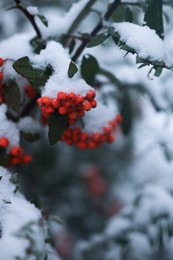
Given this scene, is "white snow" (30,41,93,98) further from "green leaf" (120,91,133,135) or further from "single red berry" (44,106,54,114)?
"green leaf" (120,91,133,135)

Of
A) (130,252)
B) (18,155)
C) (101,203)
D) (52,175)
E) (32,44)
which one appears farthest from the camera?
(101,203)

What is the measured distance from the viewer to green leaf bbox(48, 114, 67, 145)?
5.05ft

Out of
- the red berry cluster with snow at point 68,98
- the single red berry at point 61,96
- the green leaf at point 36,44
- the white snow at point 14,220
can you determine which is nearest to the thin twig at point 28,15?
the green leaf at point 36,44

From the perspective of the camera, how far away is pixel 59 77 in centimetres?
152

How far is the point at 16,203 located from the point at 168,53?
855mm

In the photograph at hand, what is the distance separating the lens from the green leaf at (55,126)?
1539mm

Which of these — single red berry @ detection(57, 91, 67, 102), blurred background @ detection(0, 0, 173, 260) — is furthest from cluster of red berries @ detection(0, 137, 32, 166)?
blurred background @ detection(0, 0, 173, 260)

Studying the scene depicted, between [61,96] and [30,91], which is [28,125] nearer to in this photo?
[30,91]

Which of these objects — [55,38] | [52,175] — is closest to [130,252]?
[52,175]

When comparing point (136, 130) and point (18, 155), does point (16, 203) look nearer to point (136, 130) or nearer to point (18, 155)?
point (18, 155)

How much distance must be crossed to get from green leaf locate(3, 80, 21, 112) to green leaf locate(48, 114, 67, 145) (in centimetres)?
29

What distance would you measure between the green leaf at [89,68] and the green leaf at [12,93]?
1.18 ft

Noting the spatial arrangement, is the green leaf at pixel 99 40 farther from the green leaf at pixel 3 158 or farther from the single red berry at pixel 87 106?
the green leaf at pixel 3 158

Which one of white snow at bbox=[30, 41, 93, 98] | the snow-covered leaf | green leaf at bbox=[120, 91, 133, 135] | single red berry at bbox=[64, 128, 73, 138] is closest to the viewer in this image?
white snow at bbox=[30, 41, 93, 98]
